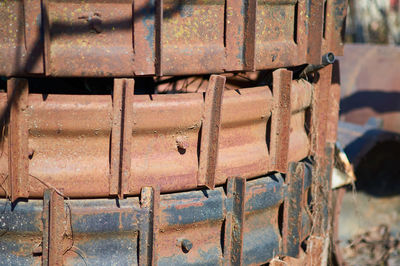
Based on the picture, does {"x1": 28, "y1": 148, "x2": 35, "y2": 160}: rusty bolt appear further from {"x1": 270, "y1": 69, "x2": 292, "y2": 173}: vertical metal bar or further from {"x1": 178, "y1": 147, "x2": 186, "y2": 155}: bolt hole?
{"x1": 270, "y1": 69, "x2": 292, "y2": 173}: vertical metal bar

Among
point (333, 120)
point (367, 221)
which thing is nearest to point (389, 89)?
point (367, 221)

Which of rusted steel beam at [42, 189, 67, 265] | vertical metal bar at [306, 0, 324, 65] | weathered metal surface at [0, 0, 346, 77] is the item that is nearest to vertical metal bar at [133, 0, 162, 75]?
weathered metal surface at [0, 0, 346, 77]

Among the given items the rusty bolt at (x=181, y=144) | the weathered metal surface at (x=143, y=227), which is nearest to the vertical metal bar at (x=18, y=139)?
the weathered metal surface at (x=143, y=227)

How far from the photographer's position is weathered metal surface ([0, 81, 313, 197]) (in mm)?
2525

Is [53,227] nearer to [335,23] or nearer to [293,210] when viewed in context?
[293,210]

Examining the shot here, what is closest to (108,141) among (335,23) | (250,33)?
(250,33)

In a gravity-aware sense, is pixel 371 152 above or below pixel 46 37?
below

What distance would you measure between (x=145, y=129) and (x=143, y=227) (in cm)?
50

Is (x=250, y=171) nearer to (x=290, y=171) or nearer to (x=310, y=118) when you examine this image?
(x=290, y=171)

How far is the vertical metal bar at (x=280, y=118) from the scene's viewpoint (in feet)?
9.60

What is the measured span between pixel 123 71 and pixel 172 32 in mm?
311

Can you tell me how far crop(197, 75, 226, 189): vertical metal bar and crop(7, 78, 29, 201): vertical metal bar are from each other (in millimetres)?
866

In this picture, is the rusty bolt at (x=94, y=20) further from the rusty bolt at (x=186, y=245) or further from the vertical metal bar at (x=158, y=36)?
the rusty bolt at (x=186, y=245)

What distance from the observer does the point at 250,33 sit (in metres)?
2.68
